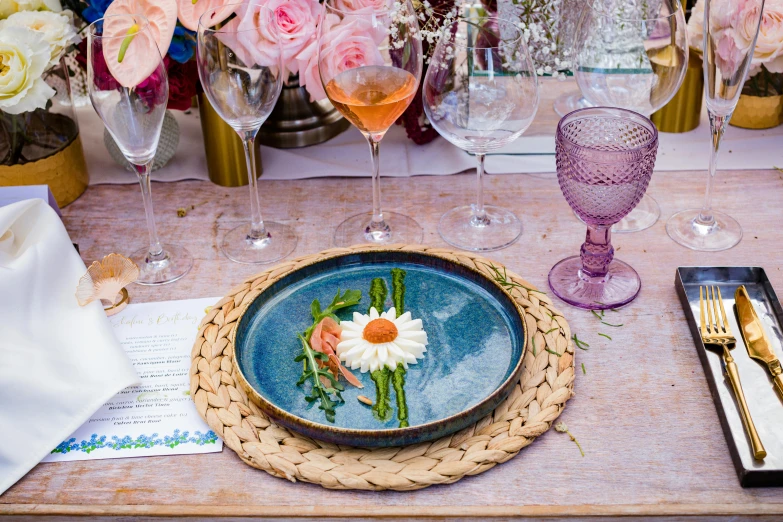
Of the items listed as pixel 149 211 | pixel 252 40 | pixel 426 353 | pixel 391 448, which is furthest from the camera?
pixel 149 211

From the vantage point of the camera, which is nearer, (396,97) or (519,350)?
(519,350)

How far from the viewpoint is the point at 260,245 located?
1175 mm

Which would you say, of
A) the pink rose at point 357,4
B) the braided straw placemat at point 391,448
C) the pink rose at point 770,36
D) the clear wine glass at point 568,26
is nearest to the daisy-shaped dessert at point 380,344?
the braided straw placemat at point 391,448

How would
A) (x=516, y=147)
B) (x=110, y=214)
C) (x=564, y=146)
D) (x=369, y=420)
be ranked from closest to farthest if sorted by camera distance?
(x=369, y=420) → (x=564, y=146) → (x=110, y=214) → (x=516, y=147)

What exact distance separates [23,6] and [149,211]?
342 millimetres

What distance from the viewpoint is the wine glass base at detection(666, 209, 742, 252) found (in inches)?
44.9

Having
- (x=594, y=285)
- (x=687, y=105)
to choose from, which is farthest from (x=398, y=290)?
(x=687, y=105)

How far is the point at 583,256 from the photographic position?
1.05m

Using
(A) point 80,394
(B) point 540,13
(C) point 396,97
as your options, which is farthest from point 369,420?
(B) point 540,13

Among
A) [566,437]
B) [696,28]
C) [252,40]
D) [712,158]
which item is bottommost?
[566,437]

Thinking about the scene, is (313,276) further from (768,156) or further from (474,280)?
(768,156)

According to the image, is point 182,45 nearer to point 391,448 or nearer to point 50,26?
point 50,26

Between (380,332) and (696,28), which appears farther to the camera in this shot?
(696,28)

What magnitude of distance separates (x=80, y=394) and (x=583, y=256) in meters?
0.61
